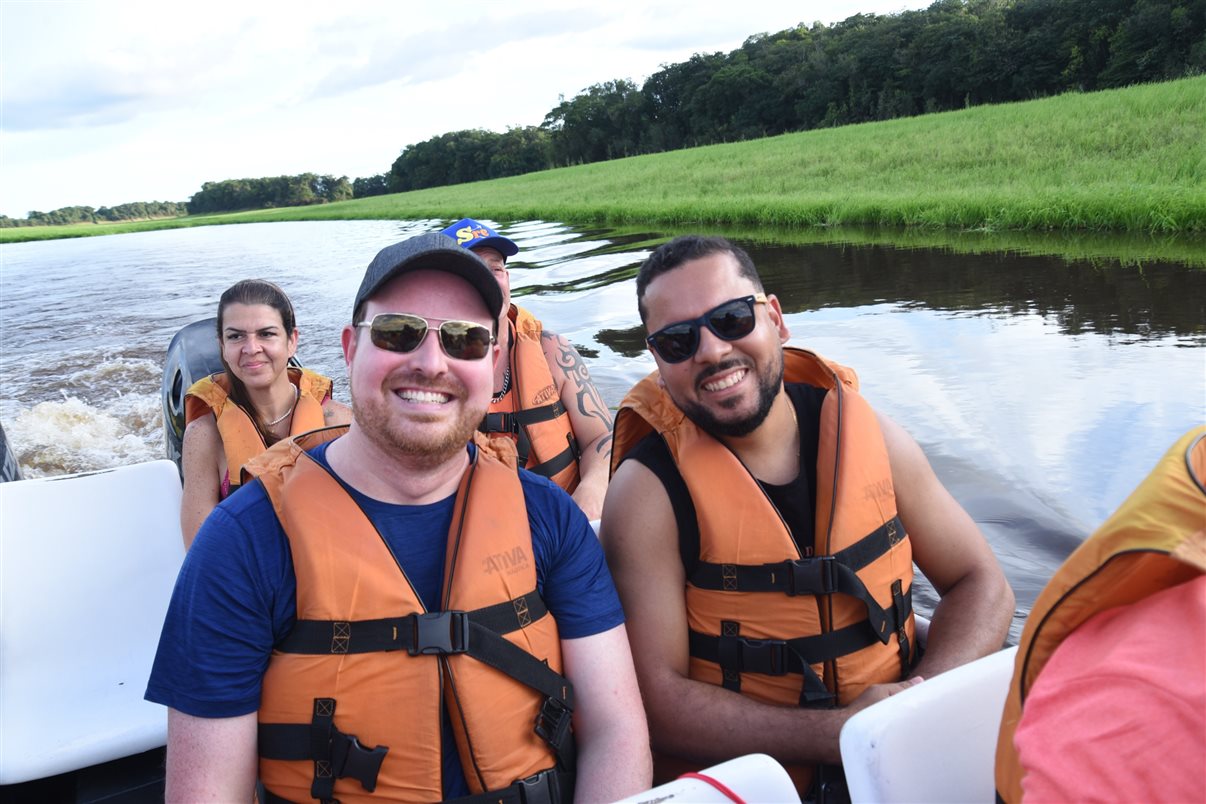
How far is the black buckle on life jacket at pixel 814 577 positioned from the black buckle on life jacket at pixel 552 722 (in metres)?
0.60

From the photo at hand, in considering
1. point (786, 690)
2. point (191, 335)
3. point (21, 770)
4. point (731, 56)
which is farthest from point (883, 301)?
point (731, 56)

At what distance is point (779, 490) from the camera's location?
7.23 feet

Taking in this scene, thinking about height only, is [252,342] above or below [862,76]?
below

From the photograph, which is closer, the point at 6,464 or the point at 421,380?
the point at 421,380

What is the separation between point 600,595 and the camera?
6.12ft

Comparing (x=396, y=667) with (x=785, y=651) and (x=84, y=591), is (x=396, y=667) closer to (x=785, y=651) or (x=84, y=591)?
(x=785, y=651)

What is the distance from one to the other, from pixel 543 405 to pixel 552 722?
6.95 ft

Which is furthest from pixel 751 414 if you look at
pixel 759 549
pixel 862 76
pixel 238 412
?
pixel 862 76

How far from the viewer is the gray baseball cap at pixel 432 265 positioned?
1760 millimetres

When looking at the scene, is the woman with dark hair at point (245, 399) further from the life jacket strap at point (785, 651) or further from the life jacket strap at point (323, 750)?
the life jacket strap at point (785, 651)

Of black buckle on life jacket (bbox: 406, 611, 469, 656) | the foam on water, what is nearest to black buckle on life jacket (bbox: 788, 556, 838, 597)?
black buckle on life jacket (bbox: 406, 611, 469, 656)

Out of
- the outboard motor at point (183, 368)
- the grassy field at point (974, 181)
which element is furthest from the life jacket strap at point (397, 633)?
the grassy field at point (974, 181)

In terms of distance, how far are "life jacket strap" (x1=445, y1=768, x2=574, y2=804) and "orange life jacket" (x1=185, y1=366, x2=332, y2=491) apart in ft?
6.25

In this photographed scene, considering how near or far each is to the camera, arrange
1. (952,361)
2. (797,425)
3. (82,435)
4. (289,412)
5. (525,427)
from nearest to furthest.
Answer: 1. (797,425)
2. (289,412)
3. (525,427)
4. (952,361)
5. (82,435)
